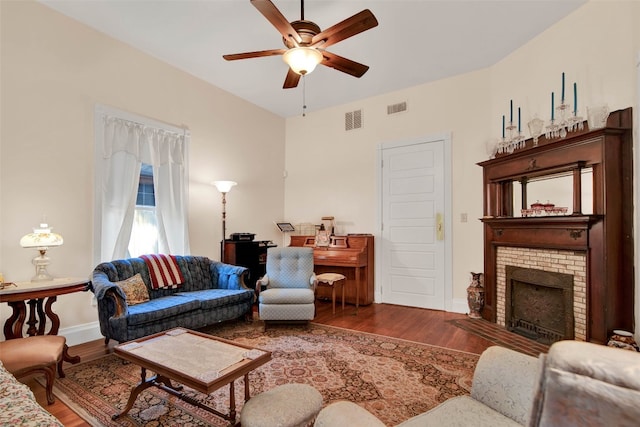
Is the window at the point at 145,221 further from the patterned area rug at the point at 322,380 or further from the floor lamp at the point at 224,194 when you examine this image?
the patterned area rug at the point at 322,380

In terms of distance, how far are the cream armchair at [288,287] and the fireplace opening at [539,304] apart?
229 centimetres

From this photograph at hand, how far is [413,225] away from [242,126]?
317 cm

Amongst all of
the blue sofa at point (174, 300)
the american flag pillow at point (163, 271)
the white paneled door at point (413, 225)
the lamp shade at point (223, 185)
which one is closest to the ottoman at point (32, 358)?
the blue sofa at point (174, 300)

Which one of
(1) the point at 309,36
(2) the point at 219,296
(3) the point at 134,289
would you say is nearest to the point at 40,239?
(3) the point at 134,289

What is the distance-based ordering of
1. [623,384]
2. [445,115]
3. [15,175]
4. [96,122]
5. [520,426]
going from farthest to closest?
[445,115]
[96,122]
[15,175]
[520,426]
[623,384]

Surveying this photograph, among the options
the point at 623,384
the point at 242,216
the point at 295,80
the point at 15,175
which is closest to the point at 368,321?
the point at 242,216

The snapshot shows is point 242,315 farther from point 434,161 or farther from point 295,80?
point 434,161

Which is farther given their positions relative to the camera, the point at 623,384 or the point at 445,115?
the point at 445,115

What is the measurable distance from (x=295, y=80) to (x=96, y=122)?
224 centimetres

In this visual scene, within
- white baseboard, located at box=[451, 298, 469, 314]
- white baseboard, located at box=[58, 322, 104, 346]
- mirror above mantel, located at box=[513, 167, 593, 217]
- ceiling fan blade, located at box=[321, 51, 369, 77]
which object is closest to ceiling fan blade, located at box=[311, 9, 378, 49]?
ceiling fan blade, located at box=[321, 51, 369, 77]

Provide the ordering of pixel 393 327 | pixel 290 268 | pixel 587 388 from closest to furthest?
pixel 587 388 → pixel 393 327 → pixel 290 268

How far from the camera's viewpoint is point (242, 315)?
3861 mm

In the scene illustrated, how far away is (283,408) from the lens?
1511 millimetres

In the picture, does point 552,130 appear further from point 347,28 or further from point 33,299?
point 33,299
